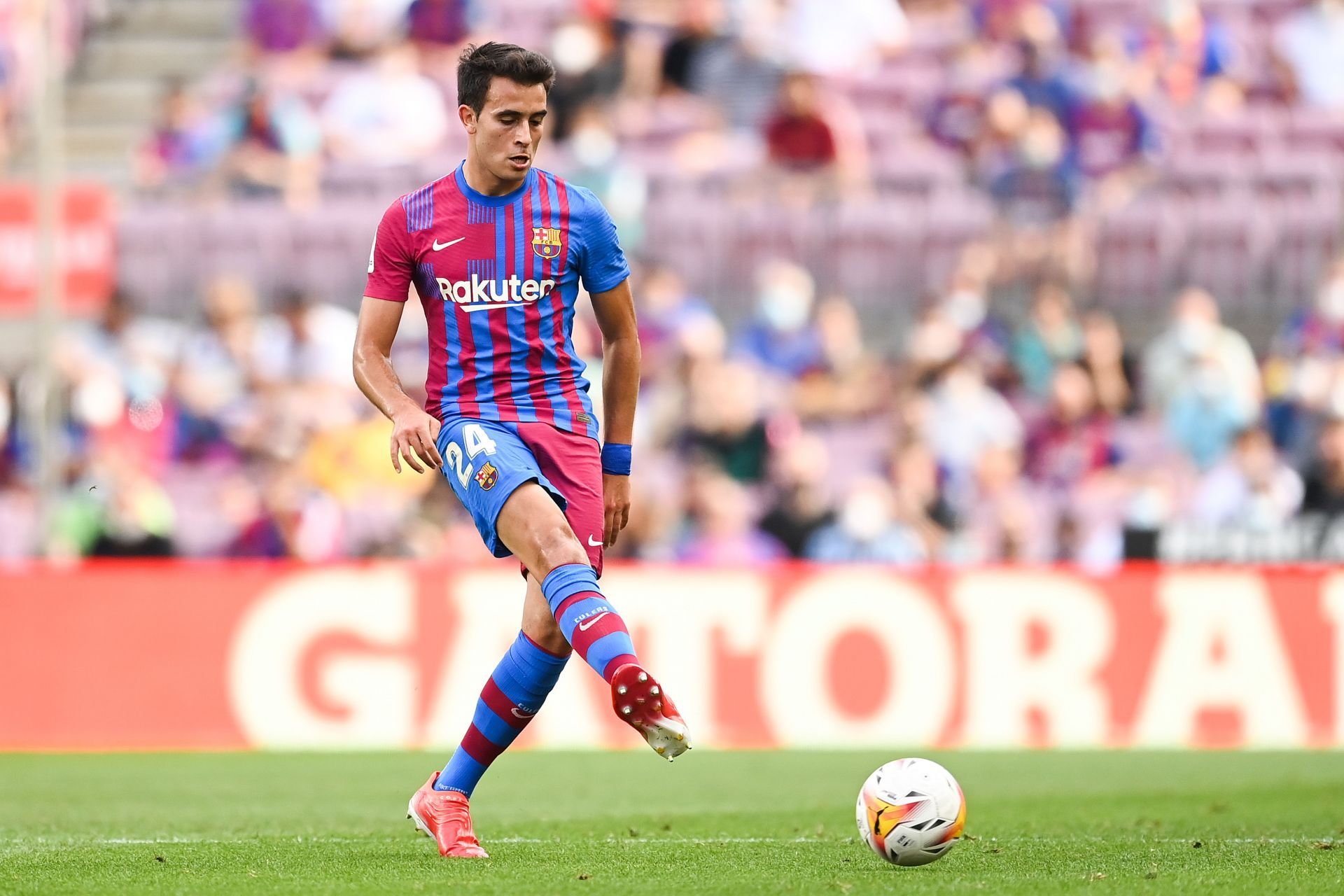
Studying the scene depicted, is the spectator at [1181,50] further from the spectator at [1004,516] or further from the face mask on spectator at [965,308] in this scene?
the spectator at [1004,516]

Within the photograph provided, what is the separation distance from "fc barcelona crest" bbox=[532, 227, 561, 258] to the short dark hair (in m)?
0.39

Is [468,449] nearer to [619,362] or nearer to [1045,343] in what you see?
[619,362]

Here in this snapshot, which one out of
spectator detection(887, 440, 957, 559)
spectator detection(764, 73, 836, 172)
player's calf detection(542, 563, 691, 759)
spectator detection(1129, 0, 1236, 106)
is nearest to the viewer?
player's calf detection(542, 563, 691, 759)

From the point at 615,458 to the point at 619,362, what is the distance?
1.02 feet

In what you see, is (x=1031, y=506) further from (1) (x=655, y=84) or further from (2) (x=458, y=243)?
(2) (x=458, y=243)

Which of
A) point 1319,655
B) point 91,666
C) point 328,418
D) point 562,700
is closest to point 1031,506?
point 1319,655

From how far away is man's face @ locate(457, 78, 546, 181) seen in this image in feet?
18.8

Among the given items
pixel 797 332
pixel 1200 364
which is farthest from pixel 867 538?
pixel 1200 364

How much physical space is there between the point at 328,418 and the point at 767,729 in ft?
13.4

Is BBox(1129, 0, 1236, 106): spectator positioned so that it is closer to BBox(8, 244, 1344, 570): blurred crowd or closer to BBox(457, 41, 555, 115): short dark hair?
BBox(8, 244, 1344, 570): blurred crowd

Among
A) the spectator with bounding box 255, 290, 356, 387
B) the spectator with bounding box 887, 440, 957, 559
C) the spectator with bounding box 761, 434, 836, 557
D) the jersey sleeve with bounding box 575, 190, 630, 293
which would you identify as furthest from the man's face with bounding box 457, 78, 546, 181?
the spectator with bounding box 255, 290, 356, 387

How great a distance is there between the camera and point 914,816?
563 centimetres

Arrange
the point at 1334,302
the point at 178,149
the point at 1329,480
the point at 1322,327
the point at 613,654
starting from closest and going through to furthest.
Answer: the point at 613,654, the point at 1329,480, the point at 1322,327, the point at 1334,302, the point at 178,149

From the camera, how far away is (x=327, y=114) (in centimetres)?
1673
